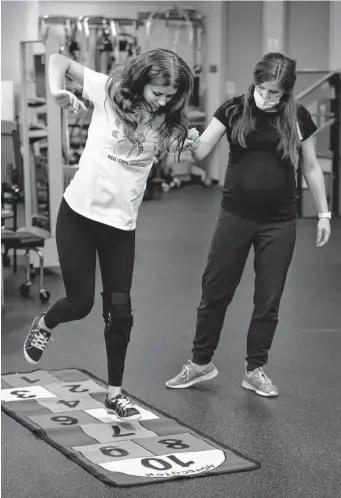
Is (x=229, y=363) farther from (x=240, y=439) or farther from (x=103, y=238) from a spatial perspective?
(x=103, y=238)

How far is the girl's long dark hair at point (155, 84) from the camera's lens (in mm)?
2908

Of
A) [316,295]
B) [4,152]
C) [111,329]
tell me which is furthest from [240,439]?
[4,152]

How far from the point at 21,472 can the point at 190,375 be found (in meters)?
1.19

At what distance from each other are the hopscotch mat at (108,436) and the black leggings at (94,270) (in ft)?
0.98

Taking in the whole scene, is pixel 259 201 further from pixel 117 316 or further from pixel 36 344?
pixel 36 344

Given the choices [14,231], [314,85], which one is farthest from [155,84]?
[314,85]

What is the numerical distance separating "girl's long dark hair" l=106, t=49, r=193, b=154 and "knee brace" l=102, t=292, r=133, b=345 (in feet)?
1.82

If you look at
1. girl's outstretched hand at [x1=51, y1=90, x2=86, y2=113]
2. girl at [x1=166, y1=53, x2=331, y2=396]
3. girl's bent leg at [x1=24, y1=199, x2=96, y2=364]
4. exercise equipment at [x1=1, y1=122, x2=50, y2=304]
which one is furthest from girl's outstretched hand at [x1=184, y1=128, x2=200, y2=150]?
exercise equipment at [x1=1, y1=122, x2=50, y2=304]

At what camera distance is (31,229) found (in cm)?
679

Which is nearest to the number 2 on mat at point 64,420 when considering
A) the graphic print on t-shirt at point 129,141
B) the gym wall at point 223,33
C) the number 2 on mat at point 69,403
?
the number 2 on mat at point 69,403

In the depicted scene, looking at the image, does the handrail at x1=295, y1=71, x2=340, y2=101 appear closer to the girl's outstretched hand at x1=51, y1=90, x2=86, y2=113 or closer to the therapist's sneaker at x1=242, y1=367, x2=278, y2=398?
the therapist's sneaker at x1=242, y1=367, x2=278, y2=398

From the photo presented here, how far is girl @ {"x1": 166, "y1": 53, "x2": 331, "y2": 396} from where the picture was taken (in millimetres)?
3664

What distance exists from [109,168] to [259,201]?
2.91 ft

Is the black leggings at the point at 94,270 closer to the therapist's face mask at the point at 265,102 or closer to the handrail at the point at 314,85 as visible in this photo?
the therapist's face mask at the point at 265,102
